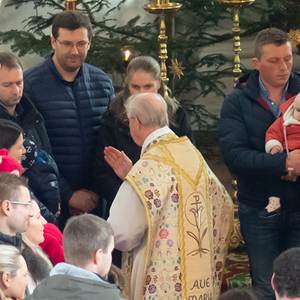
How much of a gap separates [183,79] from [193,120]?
0.38 meters

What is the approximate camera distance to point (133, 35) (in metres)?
5.47

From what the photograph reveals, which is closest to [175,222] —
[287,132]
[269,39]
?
[287,132]

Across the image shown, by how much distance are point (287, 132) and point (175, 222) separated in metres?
0.88

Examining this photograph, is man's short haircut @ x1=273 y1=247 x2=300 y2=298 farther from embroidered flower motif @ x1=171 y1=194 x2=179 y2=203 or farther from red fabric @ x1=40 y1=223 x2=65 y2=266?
red fabric @ x1=40 y1=223 x2=65 y2=266

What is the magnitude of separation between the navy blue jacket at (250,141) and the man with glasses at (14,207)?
1377 millimetres

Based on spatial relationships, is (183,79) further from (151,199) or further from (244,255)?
(151,199)

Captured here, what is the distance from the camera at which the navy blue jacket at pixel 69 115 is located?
165 inches

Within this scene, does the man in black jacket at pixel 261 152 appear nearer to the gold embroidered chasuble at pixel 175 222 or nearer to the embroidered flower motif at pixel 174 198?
the gold embroidered chasuble at pixel 175 222

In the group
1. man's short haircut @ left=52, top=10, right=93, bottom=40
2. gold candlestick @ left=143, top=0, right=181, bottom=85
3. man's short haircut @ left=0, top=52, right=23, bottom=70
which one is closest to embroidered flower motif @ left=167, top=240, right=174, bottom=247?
man's short haircut @ left=0, top=52, right=23, bottom=70

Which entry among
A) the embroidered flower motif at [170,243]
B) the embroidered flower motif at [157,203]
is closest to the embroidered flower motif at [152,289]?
the embroidered flower motif at [170,243]

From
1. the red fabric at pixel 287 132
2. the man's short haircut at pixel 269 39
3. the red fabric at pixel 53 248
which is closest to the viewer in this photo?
the red fabric at pixel 53 248

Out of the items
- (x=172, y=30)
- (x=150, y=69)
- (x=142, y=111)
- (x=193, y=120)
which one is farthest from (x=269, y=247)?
(x=172, y=30)

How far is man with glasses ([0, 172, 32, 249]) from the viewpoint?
274 centimetres

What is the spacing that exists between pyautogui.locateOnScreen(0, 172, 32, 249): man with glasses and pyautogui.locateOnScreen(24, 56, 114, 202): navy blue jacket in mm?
1339
